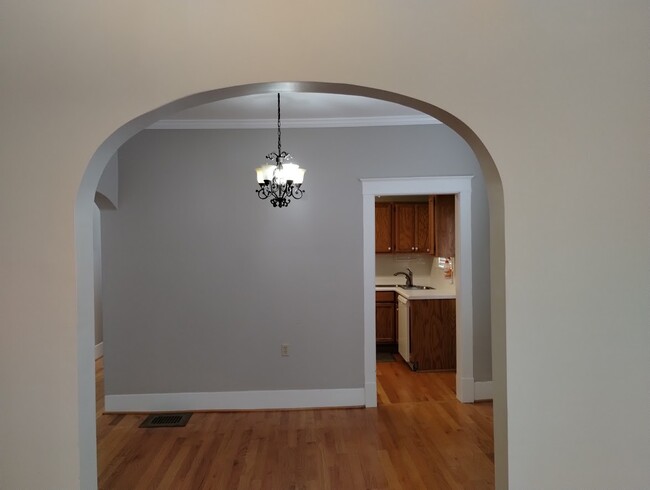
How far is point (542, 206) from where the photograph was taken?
1.69 metres

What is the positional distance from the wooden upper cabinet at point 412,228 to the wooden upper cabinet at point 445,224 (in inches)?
33.1

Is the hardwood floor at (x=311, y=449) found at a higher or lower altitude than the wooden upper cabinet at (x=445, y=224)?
lower

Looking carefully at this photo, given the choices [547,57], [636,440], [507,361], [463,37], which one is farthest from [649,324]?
[463,37]

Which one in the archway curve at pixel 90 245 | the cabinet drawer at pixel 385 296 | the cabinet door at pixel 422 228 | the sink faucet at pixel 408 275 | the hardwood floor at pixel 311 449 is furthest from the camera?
the sink faucet at pixel 408 275

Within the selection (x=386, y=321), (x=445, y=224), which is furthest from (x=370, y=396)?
(x=445, y=224)

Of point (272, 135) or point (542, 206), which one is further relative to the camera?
point (272, 135)

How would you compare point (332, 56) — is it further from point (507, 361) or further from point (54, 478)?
point (54, 478)

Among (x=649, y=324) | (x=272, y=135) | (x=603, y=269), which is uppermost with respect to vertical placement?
(x=272, y=135)

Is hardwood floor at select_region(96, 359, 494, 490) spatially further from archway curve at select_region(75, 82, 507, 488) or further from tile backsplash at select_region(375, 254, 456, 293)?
tile backsplash at select_region(375, 254, 456, 293)

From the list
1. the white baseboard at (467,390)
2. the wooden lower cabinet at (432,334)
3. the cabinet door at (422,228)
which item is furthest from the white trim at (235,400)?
the cabinet door at (422,228)

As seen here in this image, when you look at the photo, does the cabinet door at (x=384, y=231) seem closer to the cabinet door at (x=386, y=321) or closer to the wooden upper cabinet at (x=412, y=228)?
the wooden upper cabinet at (x=412, y=228)

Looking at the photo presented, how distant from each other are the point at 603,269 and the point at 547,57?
0.86 m

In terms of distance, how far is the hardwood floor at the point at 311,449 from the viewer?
2.90 meters

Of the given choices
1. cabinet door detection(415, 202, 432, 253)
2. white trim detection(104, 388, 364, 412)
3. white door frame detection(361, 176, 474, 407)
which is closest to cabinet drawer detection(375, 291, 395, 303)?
cabinet door detection(415, 202, 432, 253)
